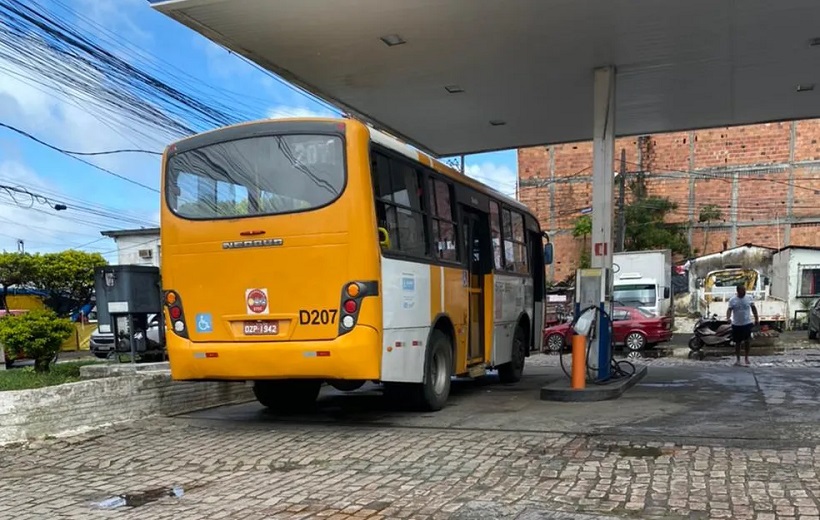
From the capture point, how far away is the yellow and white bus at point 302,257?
6816mm

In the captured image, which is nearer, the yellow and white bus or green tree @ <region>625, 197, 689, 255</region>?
the yellow and white bus

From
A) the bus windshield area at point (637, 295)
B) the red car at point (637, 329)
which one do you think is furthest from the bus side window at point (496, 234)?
the bus windshield area at point (637, 295)

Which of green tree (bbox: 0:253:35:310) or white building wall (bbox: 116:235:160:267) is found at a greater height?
white building wall (bbox: 116:235:160:267)

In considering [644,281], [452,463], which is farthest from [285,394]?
[644,281]

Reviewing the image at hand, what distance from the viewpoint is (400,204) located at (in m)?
7.65

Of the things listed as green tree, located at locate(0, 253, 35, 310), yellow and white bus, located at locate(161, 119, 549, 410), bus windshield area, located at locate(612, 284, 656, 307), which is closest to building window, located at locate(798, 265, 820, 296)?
bus windshield area, located at locate(612, 284, 656, 307)

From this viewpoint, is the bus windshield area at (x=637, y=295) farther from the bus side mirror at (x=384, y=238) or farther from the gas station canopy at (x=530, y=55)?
the bus side mirror at (x=384, y=238)

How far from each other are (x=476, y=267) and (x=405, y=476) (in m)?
4.80

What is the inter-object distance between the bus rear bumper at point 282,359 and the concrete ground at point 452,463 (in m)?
0.68

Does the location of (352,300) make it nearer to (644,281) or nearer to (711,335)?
(711,335)

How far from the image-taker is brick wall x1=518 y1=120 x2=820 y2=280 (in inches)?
1250

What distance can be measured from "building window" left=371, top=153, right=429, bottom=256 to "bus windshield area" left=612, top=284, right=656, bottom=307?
1732cm

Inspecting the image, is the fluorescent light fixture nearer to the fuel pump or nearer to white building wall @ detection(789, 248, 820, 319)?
the fuel pump

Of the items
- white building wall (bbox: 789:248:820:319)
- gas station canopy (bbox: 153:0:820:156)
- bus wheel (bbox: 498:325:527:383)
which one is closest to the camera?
gas station canopy (bbox: 153:0:820:156)
